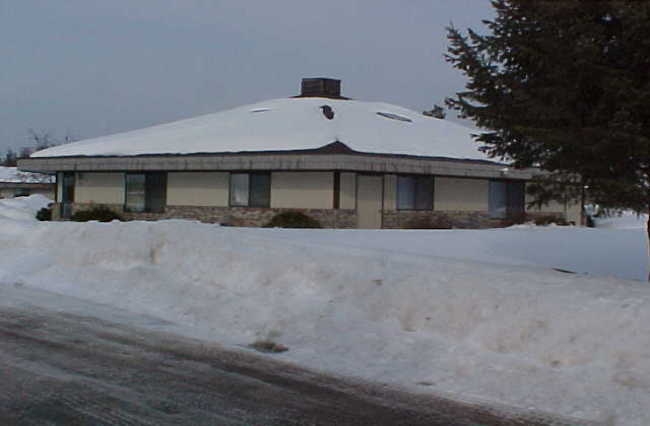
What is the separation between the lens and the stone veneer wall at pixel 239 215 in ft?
83.7

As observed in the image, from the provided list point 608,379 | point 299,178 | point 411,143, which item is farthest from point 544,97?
point 411,143

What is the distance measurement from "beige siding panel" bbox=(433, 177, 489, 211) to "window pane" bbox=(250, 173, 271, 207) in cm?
607

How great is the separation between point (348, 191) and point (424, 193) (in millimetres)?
3630

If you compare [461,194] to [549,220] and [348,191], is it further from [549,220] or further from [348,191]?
[348,191]

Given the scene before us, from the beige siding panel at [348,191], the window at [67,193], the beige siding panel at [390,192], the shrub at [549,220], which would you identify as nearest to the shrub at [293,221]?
the beige siding panel at [348,191]

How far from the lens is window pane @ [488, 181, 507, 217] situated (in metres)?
30.2

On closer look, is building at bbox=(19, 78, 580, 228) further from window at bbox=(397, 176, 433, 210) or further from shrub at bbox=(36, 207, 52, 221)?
shrub at bbox=(36, 207, 52, 221)

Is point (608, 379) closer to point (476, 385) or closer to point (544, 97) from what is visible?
point (476, 385)

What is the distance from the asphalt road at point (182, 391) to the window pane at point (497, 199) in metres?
22.6

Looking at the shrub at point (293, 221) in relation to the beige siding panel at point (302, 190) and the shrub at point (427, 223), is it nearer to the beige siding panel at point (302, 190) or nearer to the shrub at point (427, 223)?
the beige siding panel at point (302, 190)

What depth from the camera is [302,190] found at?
85.6 feet

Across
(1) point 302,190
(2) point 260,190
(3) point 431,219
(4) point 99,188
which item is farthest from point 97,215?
(3) point 431,219

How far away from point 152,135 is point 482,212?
13.8m

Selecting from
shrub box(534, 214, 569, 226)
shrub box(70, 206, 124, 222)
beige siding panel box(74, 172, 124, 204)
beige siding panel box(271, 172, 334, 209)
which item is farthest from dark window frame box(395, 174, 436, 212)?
beige siding panel box(74, 172, 124, 204)
